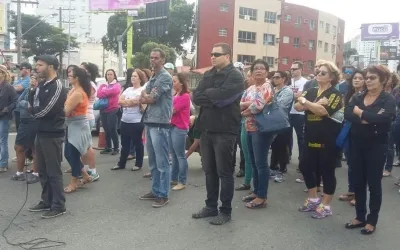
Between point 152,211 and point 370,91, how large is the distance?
2.93 meters

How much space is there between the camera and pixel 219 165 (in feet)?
16.0

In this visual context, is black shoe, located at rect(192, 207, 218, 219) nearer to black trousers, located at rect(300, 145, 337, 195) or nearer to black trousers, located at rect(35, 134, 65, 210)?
black trousers, located at rect(300, 145, 337, 195)

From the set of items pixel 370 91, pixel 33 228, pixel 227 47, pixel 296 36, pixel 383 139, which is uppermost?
pixel 296 36

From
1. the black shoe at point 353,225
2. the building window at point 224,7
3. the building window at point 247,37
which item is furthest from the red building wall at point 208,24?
the black shoe at point 353,225

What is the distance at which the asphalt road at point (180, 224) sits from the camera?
434 centimetres

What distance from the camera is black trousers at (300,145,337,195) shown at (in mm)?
4961

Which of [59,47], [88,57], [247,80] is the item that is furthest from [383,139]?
[88,57]

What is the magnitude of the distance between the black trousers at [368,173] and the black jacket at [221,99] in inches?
54.2

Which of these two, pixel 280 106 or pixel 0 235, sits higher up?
pixel 280 106

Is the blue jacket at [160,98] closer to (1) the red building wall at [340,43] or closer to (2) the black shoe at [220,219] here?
(2) the black shoe at [220,219]

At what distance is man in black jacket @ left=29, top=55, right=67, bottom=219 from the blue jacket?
1.06 metres

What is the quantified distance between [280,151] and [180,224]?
9.59 ft

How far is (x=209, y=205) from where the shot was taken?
5.11m

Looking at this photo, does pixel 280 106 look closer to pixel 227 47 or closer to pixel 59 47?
pixel 227 47
